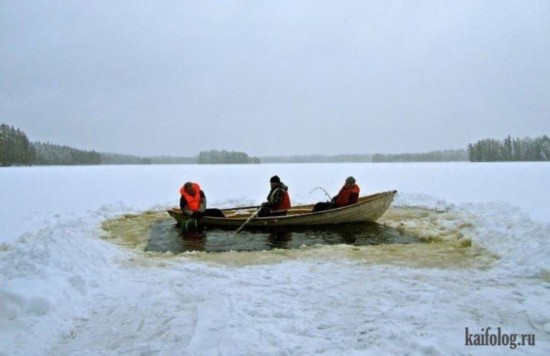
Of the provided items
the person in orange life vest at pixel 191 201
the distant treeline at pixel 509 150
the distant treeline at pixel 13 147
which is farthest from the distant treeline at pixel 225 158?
the person in orange life vest at pixel 191 201

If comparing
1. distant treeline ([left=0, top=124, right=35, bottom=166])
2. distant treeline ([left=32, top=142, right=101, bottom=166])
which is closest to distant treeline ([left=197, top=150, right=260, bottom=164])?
distant treeline ([left=32, top=142, right=101, bottom=166])

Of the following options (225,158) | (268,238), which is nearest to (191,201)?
(268,238)

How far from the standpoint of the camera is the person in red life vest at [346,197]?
37.6ft

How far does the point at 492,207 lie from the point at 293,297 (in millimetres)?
10350

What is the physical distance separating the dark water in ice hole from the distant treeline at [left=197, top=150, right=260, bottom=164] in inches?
4327

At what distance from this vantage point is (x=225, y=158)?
121812 mm

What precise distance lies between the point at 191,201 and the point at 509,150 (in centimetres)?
9150

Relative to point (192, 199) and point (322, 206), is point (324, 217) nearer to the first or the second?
point (322, 206)

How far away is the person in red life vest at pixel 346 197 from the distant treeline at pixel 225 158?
4296 inches

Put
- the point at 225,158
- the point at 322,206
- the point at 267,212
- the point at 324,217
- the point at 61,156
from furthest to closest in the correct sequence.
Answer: the point at 225,158 < the point at 61,156 < the point at 322,206 < the point at 267,212 < the point at 324,217

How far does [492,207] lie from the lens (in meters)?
12.5

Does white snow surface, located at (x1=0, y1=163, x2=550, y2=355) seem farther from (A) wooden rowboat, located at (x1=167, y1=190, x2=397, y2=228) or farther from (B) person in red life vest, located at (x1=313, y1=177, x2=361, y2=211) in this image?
(B) person in red life vest, located at (x1=313, y1=177, x2=361, y2=211)

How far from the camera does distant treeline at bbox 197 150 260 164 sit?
12088 cm

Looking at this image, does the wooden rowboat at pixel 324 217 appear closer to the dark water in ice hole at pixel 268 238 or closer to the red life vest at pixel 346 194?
the dark water in ice hole at pixel 268 238
